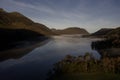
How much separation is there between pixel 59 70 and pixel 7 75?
368 inches

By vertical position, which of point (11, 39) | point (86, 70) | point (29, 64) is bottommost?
point (29, 64)

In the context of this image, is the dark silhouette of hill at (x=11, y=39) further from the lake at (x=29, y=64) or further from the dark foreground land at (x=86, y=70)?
the dark foreground land at (x=86, y=70)

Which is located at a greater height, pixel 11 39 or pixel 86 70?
pixel 11 39

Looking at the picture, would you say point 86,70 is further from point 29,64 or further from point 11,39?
point 11,39

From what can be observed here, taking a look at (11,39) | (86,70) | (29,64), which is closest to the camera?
(86,70)

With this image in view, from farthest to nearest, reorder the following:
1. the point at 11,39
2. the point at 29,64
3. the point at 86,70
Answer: the point at 11,39
the point at 29,64
the point at 86,70

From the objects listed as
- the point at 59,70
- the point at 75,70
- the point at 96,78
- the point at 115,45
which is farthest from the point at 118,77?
the point at 115,45

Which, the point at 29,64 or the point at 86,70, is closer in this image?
the point at 86,70

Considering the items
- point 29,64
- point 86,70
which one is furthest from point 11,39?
point 86,70

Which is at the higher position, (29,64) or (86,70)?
(86,70)

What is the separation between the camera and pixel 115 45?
2687 inches

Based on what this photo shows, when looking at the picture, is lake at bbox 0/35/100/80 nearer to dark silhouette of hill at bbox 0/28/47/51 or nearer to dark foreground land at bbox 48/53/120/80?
dark foreground land at bbox 48/53/120/80

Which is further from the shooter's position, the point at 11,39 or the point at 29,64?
the point at 11,39

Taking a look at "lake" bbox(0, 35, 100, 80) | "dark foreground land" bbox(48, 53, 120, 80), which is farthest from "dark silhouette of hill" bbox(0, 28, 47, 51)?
"dark foreground land" bbox(48, 53, 120, 80)
